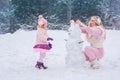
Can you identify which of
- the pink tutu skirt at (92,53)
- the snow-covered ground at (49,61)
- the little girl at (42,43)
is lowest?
the snow-covered ground at (49,61)

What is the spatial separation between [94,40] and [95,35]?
11cm

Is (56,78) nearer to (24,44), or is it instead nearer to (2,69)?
(2,69)

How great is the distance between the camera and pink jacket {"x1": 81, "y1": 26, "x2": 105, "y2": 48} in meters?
5.25

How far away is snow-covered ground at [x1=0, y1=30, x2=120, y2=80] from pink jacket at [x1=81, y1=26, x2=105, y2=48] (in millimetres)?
377

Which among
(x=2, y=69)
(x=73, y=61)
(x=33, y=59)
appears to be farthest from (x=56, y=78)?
(x=33, y=59)

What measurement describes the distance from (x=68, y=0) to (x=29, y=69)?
5247 mm

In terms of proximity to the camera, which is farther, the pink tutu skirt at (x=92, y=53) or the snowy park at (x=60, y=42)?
the pink tutu skirt at (x=92, y=53)

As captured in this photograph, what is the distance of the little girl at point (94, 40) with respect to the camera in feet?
17.3

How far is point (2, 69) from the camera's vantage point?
5.30 meters

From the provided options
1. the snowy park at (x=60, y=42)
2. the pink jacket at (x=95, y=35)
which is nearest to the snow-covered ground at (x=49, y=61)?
the snowy park at (x=60, y=42)

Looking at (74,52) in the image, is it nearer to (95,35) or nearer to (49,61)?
(95,35)

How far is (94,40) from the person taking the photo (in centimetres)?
537

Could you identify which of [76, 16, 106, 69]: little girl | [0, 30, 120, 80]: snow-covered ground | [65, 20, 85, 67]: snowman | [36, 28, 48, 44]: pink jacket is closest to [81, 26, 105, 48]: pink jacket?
[76, 16, 106, 69]: little girl

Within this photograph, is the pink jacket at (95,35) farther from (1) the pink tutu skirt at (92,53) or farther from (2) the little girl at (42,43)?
(2) the little girl at (42,43)
